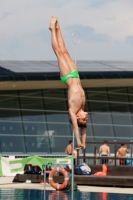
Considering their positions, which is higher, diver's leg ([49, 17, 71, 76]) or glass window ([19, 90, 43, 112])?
glass window ([19, 90, 43, 112])

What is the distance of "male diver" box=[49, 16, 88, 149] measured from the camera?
436 inches

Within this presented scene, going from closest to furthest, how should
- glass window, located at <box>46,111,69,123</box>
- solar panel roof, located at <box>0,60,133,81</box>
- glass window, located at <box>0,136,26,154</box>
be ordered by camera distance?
solar panel roof, located at <box>0,60,133,81</box> → glass window, located at <box>0,136,26,154</box> → glass window, located at <box>46,111,69,123</box>

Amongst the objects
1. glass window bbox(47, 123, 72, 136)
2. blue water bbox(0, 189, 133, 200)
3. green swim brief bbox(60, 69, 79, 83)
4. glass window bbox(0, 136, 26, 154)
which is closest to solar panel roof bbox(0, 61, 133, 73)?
glass window bbox(47, 123, 72, 136)

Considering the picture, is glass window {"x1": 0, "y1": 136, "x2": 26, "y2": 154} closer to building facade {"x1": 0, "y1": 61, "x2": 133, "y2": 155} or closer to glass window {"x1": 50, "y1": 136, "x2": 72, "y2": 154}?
building facade {"x1": 0, "y1": 61, "x2": 133, "y2": 155}

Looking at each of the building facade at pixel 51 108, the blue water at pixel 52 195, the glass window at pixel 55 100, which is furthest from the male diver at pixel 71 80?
the glass window at pixel 55 100

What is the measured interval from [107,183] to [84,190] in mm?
2508

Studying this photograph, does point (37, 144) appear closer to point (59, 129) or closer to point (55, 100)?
point (59, 129)

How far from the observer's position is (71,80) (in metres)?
11.1

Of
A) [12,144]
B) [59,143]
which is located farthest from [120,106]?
[12,144]

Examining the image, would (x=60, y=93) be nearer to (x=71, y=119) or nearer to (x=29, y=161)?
(x=29, y=161)

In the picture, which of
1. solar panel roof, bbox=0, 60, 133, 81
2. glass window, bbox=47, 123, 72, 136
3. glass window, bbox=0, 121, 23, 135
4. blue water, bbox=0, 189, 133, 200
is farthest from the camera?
glass window, bbox=47, 123, 72, 136

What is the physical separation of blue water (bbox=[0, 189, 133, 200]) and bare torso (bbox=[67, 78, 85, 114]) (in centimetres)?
769

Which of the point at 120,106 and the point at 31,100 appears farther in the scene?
the point at 120,106

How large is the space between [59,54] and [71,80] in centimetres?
55
